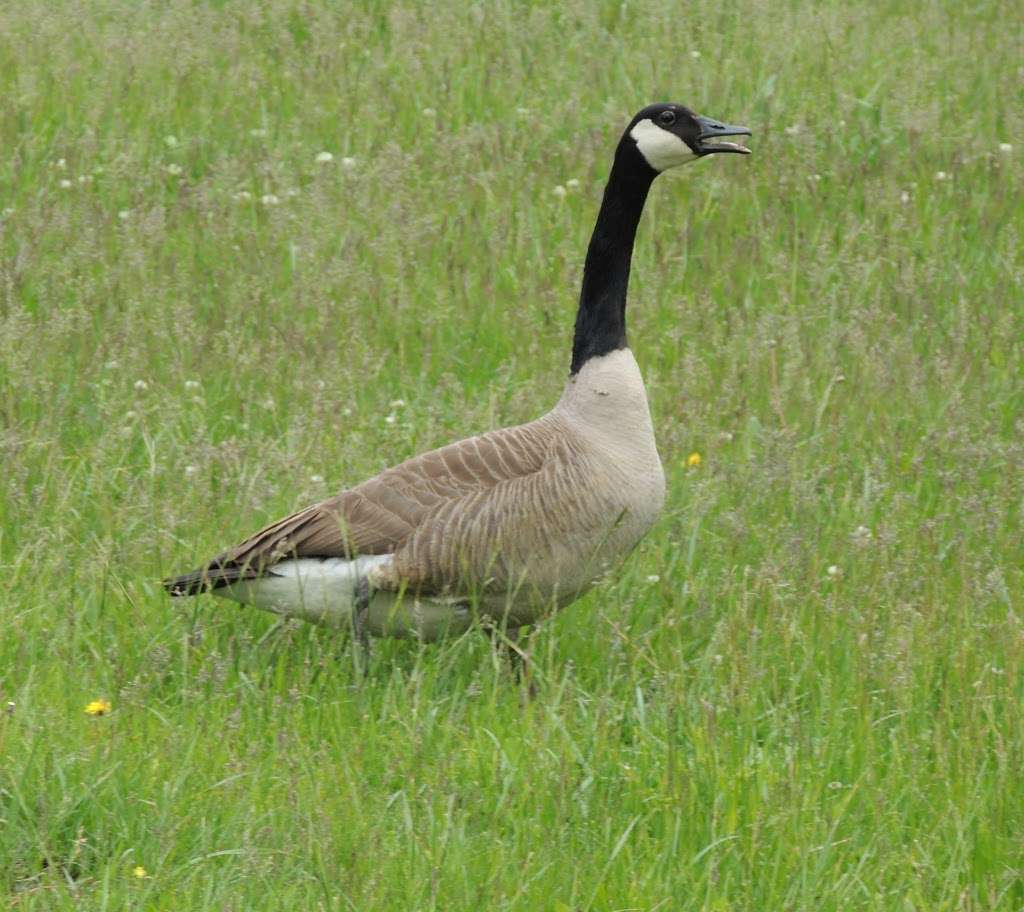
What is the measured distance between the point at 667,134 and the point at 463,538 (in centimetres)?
152

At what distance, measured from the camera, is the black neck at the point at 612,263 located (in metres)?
5.26

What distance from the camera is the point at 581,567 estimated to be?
4.85 meters

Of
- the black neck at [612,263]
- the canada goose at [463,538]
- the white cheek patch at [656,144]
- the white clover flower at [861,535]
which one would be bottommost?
the white clover flower at [861,535]

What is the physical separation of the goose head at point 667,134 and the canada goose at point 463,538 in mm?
891

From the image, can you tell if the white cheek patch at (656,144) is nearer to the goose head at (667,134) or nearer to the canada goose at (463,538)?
the goose head at (667,134)

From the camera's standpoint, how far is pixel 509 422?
6211mm

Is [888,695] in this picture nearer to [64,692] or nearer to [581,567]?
[581,567]

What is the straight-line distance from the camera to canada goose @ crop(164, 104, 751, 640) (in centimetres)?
479

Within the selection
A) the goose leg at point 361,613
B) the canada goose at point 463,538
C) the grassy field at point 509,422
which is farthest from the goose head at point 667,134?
the goose leg at point 361,613

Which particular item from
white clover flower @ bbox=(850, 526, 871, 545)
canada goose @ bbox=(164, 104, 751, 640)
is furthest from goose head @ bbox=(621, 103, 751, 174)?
white clover flower @ bbox=(850, 526, 871, 545)

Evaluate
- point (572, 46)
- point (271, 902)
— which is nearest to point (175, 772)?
point (271, 902)

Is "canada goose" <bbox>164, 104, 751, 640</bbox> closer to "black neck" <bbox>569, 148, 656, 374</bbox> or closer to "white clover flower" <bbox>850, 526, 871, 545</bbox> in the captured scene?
"black neck" <bbox>569, 148, 656, 374</bbox>

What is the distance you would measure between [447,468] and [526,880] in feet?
5.19

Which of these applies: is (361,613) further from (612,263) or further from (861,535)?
(861,535)
